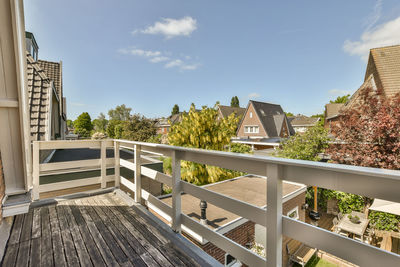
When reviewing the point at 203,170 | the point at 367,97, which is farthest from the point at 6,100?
the point at 367,97

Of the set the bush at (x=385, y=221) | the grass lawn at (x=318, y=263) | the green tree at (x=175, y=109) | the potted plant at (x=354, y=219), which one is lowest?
the grass lawn at (x=318, y=263)

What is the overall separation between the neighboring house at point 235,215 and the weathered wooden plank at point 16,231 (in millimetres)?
1653

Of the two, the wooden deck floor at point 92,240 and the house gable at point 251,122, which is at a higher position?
the house gable at point 251,122

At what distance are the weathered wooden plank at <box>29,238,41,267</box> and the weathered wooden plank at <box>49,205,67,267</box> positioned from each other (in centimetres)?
12

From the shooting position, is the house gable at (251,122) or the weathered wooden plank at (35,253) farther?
the house gable at (251,122)

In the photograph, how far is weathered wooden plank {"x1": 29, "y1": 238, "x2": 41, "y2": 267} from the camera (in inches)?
69.7

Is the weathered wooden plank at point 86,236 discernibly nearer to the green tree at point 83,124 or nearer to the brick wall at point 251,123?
the brick wall at point 251,123

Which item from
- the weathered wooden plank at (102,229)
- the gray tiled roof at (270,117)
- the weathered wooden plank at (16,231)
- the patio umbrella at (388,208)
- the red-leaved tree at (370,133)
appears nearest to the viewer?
the weathered wooden plank at (102,229)

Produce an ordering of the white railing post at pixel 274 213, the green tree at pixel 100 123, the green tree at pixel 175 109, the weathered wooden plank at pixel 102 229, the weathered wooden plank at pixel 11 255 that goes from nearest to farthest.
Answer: the white railing post at pixel 274 213
the weathered wooden plank at pixel 11 255
the weathered wooden plank at pixel 102 229
the green tree at pixel 100 123
the green tree at pixel 175 109

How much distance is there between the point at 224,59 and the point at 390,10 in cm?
1481

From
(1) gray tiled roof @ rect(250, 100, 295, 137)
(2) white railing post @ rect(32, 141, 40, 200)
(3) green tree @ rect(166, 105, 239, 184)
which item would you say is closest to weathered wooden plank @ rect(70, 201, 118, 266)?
(2) white railing post @ rect(32, 141, 40, 200)

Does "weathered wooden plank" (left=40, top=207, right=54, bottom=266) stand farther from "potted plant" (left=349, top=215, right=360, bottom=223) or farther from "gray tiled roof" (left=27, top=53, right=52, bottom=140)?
"potted plant" (left=349, top=215, right=360, bottom=223)

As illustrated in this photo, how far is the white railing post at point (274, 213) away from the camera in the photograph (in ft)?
3.91

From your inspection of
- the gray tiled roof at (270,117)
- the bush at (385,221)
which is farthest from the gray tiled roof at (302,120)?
the bush at (385,221)
